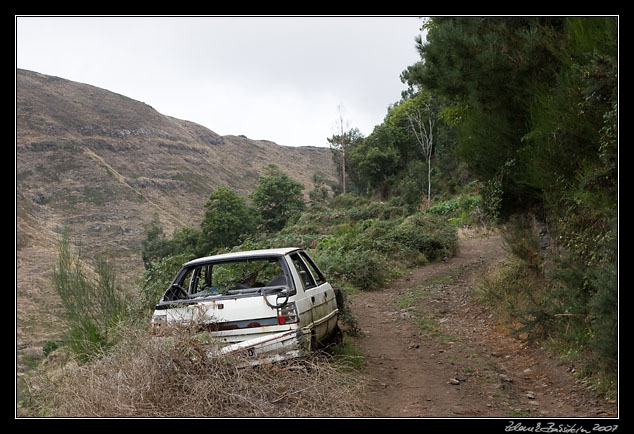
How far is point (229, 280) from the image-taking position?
7.76m

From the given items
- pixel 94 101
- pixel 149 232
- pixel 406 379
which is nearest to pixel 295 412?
pixel 406 379

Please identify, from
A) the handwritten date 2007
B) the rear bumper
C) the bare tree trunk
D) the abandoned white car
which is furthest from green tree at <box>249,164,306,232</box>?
the handwritten date 2007

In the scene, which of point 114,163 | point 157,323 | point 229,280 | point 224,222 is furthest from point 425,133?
point 114,163

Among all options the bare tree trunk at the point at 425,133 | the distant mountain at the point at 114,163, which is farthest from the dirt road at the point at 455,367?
the bare tree trunk at the point at 425,133

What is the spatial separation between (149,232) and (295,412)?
53.4 m

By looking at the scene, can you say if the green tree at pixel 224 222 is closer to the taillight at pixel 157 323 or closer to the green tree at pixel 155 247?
the green tree at pixel 155 247

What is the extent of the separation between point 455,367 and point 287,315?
3.09 m

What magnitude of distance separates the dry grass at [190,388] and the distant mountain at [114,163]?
30650 mm

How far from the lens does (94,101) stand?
149 meters

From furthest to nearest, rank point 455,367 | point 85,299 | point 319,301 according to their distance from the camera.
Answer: point 85,299, point 455,367, point 319,301

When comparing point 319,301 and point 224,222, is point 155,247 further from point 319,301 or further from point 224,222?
point 319,301

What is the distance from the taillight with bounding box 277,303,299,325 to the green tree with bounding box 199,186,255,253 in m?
41.9

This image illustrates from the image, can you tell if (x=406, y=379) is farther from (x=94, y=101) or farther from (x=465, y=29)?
(x=94, y=101)

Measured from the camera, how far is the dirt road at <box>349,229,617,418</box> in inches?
224
